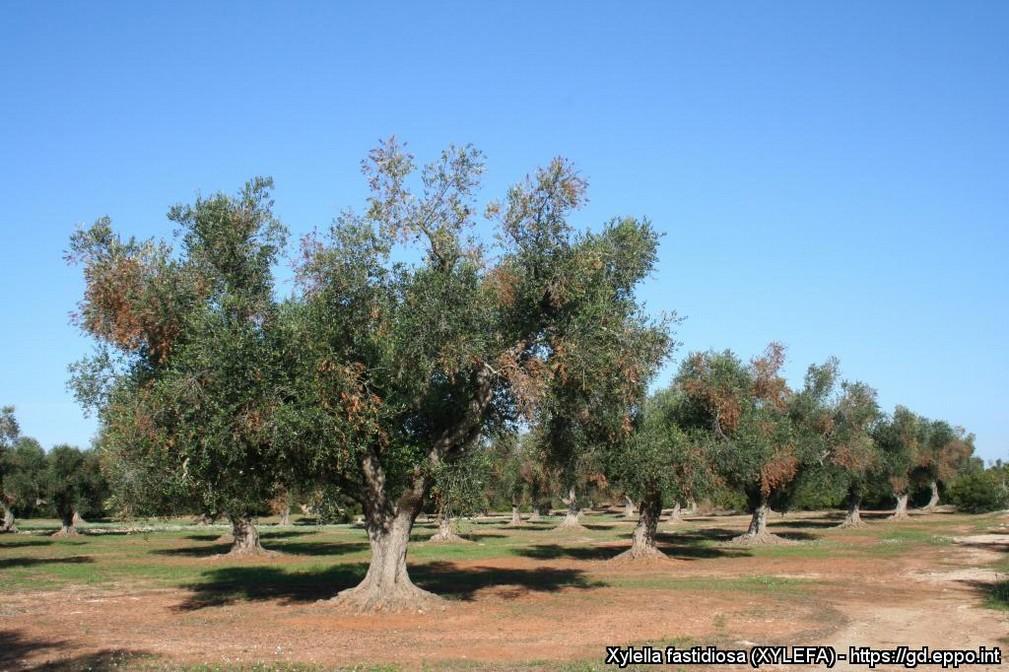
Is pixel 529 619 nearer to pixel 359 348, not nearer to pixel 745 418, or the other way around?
pixel 359 348

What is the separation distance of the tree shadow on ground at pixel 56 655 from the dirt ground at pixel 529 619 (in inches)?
1.8

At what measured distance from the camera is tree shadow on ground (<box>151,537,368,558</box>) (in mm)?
50891

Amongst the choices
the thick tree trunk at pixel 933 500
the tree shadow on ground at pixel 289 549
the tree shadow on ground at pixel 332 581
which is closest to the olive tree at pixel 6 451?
the tree shadow on ground at pixel 289 549

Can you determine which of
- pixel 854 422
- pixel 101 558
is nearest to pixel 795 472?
pixel 854 422

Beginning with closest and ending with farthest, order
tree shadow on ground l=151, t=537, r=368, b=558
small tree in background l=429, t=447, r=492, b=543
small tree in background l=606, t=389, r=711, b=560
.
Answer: small tree in background l=429, t=447, r=492, b=543
small tree in background l=606, t=389, r=711, b=560
tree shadow on ground l=151, t=537, r=368, b=558

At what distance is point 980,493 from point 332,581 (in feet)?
286

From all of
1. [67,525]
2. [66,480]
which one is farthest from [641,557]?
[67,525]

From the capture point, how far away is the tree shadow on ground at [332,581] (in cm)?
2856

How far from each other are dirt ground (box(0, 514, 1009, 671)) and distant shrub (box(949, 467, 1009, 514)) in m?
65.9

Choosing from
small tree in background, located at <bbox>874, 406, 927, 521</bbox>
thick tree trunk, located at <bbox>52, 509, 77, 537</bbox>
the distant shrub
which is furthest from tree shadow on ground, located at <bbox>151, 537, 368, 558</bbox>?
the distant shrub

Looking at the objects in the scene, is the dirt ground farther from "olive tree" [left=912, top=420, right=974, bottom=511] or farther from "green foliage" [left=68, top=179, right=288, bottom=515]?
"olive tree" [left=912, top=420, right=974, bottom=511]

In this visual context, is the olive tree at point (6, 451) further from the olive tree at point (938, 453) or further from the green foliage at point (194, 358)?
the olive tree at point (938, 453)

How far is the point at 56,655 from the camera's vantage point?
57.9ft

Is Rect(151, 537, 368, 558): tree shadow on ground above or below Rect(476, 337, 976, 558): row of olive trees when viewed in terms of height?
below
